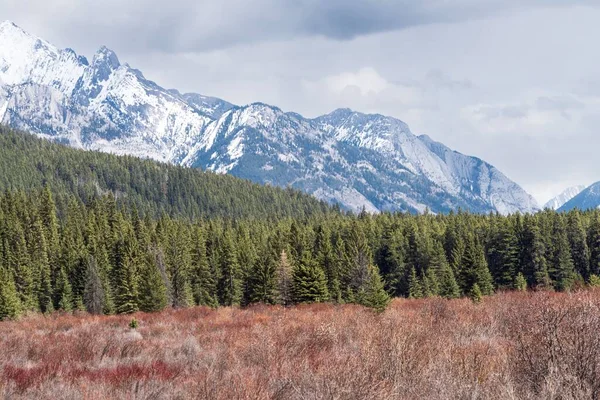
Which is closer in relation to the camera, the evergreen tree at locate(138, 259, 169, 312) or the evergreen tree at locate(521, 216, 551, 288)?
the evergreen tree at locate(138, 259, 169, 312)

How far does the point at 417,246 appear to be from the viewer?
353 feet

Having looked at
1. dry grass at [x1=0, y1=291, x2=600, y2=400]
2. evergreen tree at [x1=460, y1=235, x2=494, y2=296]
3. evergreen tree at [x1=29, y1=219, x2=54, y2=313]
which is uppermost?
evergreen tree at [x1=29, y1=219, x2=54, y2=313]

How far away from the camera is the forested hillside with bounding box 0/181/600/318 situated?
226 feet

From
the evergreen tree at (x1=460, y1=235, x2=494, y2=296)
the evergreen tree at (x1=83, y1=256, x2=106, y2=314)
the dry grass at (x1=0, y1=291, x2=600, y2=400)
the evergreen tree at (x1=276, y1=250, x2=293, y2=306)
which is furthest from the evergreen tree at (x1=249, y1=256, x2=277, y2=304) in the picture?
the dry grass at (x1=0, y1=291, x2=600, y2=400)

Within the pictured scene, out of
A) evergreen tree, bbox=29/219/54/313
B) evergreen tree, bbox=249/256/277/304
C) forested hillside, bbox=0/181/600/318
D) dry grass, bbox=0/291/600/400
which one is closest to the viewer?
dry grass, bbox=0/291/600/400

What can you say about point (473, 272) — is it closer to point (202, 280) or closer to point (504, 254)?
point (504, 254)

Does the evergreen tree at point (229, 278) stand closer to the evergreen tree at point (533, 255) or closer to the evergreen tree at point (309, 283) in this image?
the evergreen tree at point (309, 283)

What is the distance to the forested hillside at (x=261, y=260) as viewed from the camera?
68.9 meters

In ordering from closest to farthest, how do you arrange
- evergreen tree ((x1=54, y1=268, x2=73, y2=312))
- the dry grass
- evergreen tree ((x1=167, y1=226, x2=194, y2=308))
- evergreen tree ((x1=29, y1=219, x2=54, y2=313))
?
the dry grass, evergreen tree ((x1=54, y1=268, x2=73, y2=312)), evergreen tree ((x1=167, y1=226, x2=194, y2=308)), evergreen tree ((x1=29, y1=219, x2=54, y2=313))

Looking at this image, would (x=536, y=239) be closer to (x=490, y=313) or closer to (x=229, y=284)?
(x=229, y=284)

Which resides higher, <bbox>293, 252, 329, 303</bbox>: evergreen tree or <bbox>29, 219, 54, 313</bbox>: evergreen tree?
<bbox>29, 219, 54, 313</bbox>: evergreen tree

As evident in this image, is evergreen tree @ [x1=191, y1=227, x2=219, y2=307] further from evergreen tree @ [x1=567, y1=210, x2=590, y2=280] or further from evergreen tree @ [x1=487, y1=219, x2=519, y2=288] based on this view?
evergreen tree @ [x1=567, y1=210, x2=590, y2=280]

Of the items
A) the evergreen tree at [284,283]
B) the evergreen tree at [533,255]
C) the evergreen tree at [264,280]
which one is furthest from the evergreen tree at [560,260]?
the evergreen tree at [284,283]

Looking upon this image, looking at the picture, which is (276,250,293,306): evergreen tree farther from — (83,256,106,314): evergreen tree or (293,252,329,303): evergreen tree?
(83,256,106,314): evergreen tree
